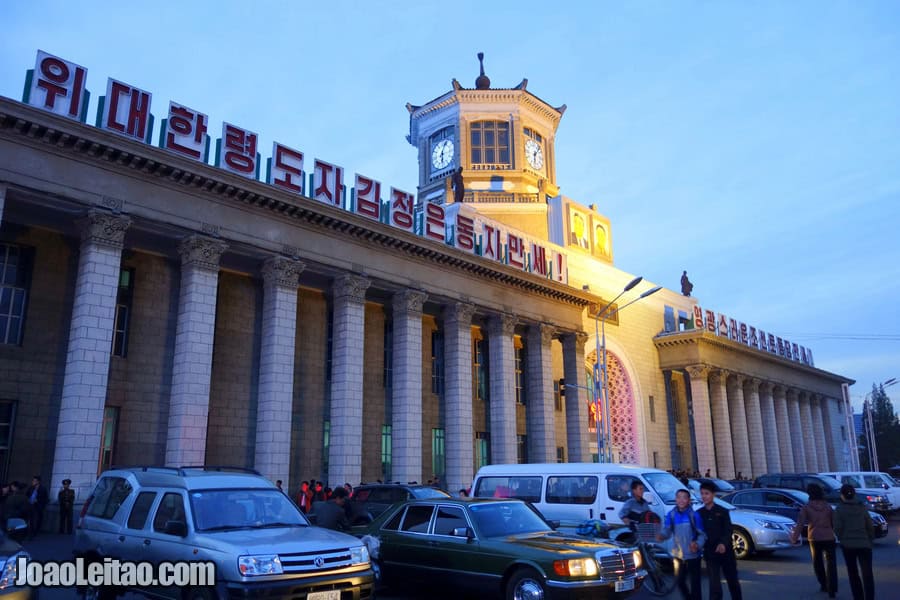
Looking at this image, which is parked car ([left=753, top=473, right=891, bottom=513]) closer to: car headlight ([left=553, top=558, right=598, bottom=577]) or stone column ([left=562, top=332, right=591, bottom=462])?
stone column ([left=562, top=332, right=591, bottom=462])

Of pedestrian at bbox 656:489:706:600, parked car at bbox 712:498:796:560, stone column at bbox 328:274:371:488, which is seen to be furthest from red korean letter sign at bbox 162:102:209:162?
parked car at bbox 712:498:796:560

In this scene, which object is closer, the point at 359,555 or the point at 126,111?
the point at 359,555

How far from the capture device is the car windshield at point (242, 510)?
29.9 feet

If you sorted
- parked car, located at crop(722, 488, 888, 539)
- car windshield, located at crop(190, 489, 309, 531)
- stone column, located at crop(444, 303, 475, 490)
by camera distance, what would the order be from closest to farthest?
car windshield, located at crop(190, 489, 309, 531), parked car, located at crop(722, 488, 888, 539), stone column, located at crop(444, 303, 475, 490)

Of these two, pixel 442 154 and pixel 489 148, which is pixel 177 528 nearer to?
pixel 489 148

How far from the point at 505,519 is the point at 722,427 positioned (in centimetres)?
4174

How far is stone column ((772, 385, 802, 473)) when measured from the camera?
180 ft

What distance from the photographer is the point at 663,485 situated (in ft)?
51.8

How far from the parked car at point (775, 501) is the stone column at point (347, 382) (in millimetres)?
13203

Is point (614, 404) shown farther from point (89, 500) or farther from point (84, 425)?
point (89, 500)

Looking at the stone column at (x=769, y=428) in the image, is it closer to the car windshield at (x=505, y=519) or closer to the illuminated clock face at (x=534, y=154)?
the illuminated clock face at (x=534, y=154)

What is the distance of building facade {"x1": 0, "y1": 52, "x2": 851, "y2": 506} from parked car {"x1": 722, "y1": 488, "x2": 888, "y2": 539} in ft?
41.1

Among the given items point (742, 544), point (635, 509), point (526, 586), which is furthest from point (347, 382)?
point (526, 586)

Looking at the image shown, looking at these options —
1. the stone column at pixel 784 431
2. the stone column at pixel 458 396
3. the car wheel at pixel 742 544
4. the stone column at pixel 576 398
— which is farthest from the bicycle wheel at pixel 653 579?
the stone column at pixel 784 431
